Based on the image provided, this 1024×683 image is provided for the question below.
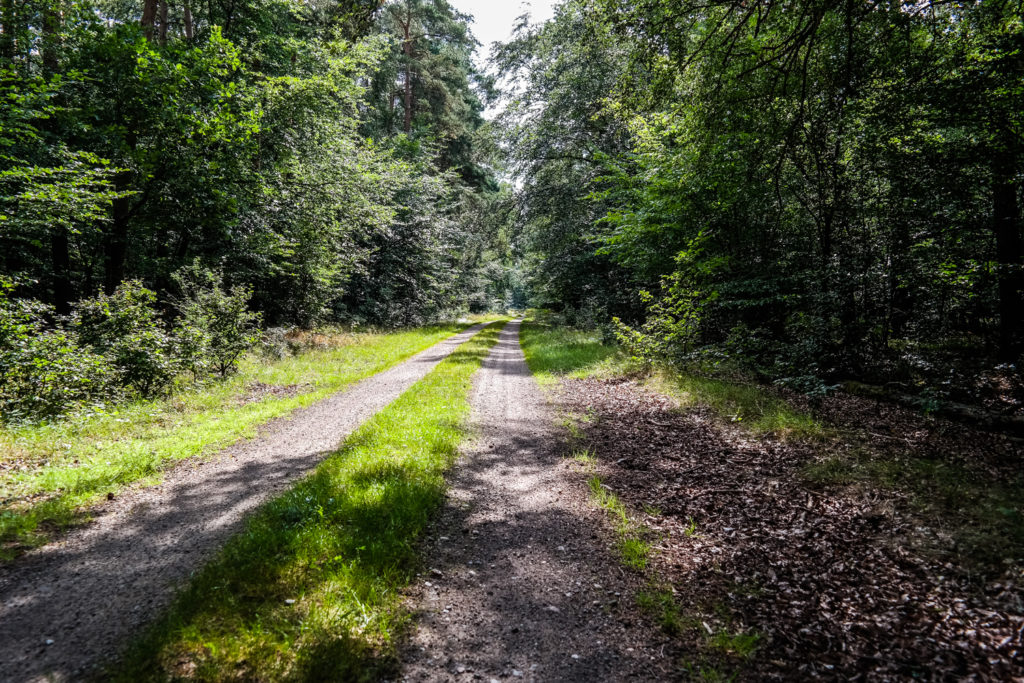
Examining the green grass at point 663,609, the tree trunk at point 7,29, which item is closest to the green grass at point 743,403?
the green grass at point 663,609

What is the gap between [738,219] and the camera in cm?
1113

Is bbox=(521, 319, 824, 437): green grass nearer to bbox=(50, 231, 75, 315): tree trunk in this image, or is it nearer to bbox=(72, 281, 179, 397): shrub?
bbox=(72, 281, 179, 397): shrub

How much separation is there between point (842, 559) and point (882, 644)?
940 mm

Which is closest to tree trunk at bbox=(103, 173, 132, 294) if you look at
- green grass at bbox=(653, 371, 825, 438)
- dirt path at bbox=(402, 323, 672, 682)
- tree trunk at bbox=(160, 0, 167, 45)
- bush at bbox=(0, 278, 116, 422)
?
bush at bbox=(0, 278, 116, 422)

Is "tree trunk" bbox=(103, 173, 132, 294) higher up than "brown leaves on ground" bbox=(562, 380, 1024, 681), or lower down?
higher up

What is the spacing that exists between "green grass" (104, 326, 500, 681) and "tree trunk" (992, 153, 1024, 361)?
347 inches

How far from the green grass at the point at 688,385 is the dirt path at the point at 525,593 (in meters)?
3.62

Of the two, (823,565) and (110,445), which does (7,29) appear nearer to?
(110,445)

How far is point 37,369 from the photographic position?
21.9ft

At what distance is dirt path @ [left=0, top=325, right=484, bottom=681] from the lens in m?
2.83

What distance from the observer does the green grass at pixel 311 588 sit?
8.86ft

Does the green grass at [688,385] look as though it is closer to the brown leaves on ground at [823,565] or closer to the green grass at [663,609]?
the brown leaves on ground at [823,565]

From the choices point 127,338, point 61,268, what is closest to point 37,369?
point 127,338

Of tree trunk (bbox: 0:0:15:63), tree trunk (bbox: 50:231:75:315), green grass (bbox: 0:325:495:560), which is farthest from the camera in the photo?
tree trunk (bbox: 50:231:75:315)
